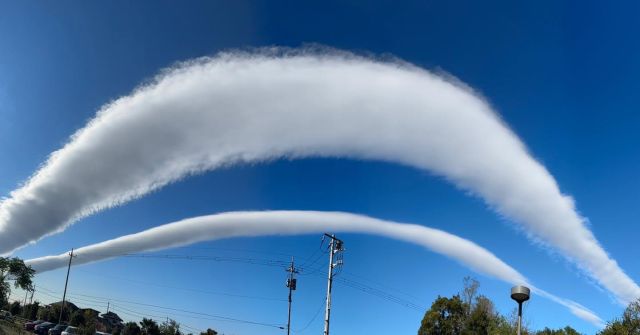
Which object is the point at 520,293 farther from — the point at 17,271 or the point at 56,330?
the point at 17,271

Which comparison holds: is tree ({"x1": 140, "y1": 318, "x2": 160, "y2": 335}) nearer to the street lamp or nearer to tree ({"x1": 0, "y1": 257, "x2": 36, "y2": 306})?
tree ({"x1": 0, "y1": 257, "x2": 36, "y2": 306})

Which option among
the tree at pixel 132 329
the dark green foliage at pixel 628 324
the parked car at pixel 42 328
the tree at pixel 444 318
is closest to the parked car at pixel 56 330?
the parked car at pixel 42 328

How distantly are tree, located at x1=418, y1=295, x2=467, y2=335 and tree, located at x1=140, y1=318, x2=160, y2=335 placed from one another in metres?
40.0

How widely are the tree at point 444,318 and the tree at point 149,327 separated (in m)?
40.0

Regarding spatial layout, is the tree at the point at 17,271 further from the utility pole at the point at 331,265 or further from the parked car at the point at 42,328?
the utility pole at the point at 331,265

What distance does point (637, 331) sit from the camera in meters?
29.0

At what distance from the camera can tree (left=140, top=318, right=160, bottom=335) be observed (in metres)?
72.6

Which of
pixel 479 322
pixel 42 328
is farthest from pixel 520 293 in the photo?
pixel 42 328

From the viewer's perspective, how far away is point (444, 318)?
54.7 metres

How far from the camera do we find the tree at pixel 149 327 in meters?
72.6

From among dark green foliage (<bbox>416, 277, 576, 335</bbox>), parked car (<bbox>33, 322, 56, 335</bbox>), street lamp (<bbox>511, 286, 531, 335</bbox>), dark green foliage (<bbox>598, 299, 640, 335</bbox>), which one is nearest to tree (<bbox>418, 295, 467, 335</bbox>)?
dark green foliage (<bbox>416, 277, 576, 335</bbox>)

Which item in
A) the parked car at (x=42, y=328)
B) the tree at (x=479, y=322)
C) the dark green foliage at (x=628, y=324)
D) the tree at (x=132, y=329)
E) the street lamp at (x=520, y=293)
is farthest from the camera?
the tree at (x=132, y=329)

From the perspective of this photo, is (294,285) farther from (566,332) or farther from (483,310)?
(566,332)

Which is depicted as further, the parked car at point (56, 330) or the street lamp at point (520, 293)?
the parked car at point (56, 330)
